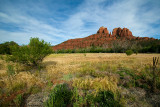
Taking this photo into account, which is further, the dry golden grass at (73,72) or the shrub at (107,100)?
the dry golden grass at (73,72)

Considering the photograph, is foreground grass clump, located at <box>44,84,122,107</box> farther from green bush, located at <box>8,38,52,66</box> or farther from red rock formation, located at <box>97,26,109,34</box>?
red rock formation, located at <box>97,26,109,34</box>

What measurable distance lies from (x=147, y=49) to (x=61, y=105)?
260ft

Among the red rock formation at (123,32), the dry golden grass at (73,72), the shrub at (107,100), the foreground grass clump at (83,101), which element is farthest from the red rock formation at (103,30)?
the foreground grass clump at (83,101)

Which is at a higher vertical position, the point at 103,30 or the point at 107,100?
the point at 103,30

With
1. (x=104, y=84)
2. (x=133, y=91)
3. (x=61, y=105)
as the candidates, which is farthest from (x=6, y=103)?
(x=133, y=91)

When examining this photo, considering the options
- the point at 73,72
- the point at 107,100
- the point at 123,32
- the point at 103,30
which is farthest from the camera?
the point at 103,30

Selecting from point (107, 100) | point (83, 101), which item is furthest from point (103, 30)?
point (83, 101)

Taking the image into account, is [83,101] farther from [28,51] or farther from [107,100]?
[28,51]

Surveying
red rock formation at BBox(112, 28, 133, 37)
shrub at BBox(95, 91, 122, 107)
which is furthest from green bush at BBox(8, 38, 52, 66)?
red rock formation at BBox(112, 28, 133, 37)

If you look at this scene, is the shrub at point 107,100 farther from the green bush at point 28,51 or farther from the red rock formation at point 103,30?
the red rock formation at point 103,30

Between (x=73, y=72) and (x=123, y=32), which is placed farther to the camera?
(x=123, y=32)

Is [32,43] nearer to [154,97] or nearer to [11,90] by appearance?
[11,90]

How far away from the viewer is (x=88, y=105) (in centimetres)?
307

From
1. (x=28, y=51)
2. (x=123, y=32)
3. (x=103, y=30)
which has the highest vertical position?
(x=103, y=30)
